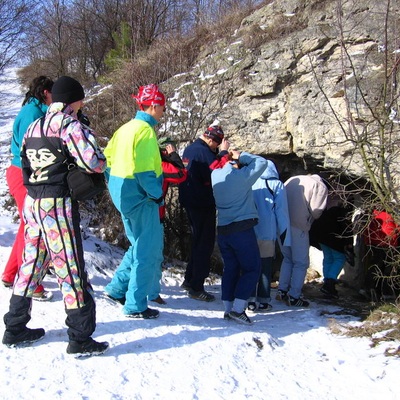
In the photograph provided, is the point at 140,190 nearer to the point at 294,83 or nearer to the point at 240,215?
the point at 240,215

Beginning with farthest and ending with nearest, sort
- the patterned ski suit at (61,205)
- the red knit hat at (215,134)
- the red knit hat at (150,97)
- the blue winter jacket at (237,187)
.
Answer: the red knit hat at (215,134)
the blue winter jacket at (237,187)
the red knit hat at (150,97)
the patterned ski suit at (61,205)

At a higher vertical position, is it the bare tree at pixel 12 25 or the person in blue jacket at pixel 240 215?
the bare tree at pixel 12 25

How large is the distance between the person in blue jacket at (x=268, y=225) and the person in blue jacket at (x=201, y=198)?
505 mm

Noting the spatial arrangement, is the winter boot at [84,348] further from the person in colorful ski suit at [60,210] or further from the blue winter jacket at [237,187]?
the blue winter jacket at [237,187]

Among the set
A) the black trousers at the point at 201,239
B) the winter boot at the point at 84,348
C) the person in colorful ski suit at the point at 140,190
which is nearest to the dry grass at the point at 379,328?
the black trousers at the point at 201,239

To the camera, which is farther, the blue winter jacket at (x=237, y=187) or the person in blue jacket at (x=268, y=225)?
the person in blue jacket at (x=268, y=225)

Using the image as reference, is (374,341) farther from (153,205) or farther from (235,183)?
(153,205)

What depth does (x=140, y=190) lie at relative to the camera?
12.7ft

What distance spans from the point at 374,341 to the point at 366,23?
510cm

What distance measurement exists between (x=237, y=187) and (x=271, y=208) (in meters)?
0.84

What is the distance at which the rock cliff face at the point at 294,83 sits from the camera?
6.66 metres

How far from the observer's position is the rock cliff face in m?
6.66

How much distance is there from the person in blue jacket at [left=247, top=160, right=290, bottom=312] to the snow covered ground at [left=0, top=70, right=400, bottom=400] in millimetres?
490

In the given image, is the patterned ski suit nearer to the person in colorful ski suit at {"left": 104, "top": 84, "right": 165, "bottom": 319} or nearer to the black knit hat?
the black knit hat
